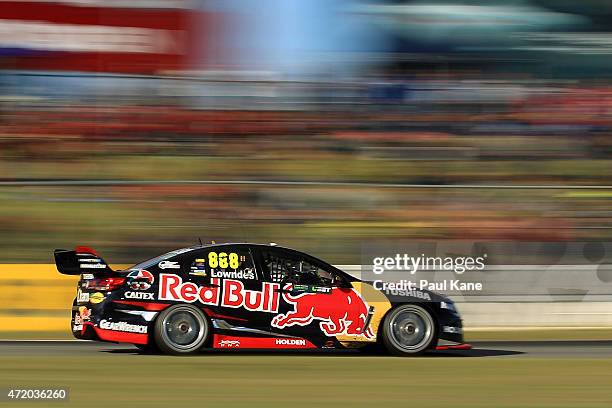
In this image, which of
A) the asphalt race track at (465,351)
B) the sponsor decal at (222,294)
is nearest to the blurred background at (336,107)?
the asphalt race track at (465,351)

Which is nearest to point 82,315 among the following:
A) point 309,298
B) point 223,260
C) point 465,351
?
point 223,260

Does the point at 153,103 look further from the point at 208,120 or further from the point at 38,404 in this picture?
the point at 38,404

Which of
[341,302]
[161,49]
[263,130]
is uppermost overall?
[161,49]

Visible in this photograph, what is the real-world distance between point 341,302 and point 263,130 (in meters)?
11.8

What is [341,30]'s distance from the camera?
2422 centimetres

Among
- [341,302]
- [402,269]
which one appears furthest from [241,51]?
[341,302]

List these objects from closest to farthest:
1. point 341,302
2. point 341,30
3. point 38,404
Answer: point 38,404
point 341,302
point 341,30

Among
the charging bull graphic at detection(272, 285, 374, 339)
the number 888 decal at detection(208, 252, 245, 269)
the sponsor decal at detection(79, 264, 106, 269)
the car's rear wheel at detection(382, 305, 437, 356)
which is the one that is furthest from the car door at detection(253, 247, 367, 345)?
the sponsor decal at detection(79, 264, 106, 269)

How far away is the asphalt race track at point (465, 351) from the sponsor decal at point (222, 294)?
628mm

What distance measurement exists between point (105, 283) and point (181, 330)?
2.89 ft

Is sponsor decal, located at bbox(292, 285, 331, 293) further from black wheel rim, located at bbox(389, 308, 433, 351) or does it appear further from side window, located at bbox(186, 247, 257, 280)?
black wheel rim, located at bbox(389, 308, 433, 351)

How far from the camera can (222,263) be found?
1115 centimetres

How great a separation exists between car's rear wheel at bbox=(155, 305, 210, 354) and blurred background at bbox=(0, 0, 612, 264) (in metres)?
8.15

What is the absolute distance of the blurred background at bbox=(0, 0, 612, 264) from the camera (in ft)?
64.9
